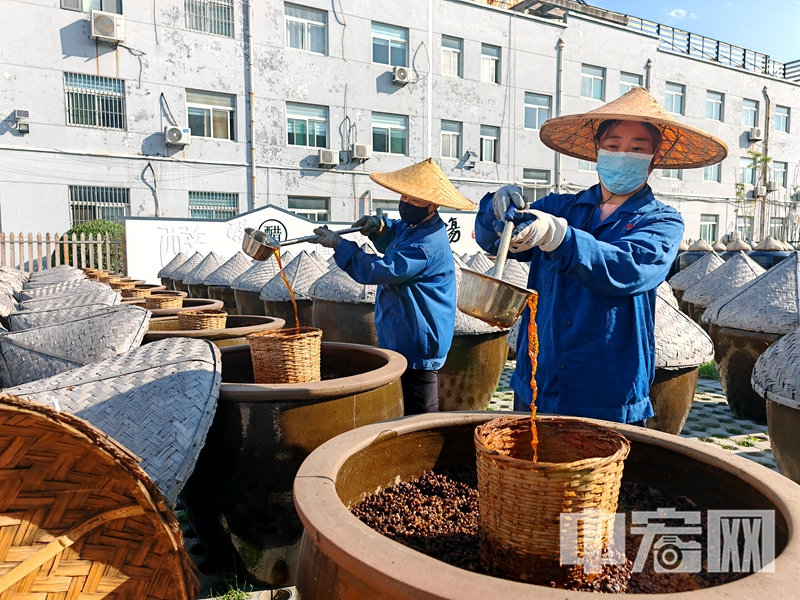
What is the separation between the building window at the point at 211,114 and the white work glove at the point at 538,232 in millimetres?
15182

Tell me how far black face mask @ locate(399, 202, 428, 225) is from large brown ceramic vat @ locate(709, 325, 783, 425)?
3.09 meters

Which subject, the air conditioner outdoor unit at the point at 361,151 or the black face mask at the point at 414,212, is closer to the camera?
the black face mask at the point at 414,212

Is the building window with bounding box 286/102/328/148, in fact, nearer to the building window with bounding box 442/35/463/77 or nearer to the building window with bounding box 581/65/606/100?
the building window with bounding box 442/35/463/77

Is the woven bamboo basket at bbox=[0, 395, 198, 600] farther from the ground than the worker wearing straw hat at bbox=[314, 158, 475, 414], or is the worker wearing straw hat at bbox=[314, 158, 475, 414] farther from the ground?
the worker wearing straw hat at bbox=[314, 158, 475, 414]

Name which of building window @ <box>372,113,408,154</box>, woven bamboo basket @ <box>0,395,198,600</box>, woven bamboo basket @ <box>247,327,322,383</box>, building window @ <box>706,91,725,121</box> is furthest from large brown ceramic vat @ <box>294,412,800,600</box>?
building window @ <box>706,91,725,121</box>

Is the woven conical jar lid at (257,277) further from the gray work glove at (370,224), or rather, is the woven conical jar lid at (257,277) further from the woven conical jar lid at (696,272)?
the woven conical jar lid at (696,272)

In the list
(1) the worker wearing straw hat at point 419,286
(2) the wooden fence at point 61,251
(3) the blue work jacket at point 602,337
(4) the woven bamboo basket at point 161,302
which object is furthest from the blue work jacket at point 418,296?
(2) the wooden fence at point 61,251

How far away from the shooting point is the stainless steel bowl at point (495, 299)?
58.4 inches

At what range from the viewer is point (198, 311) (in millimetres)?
3986

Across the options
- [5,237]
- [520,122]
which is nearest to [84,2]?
[5,237]

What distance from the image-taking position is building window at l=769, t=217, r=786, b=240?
2811 centimetres

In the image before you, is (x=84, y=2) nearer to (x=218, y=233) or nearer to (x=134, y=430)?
(x=218, y=233)

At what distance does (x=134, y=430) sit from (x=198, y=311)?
2123 mm

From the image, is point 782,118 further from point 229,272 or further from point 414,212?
point 414,212
